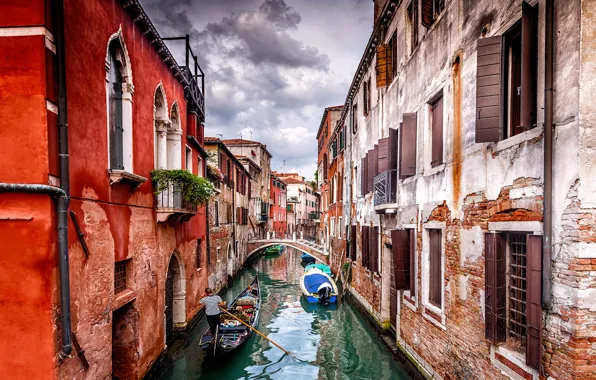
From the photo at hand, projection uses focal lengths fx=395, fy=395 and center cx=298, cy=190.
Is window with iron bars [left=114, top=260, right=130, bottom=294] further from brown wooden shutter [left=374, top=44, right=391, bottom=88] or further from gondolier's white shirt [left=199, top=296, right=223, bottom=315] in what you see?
brown wooden shutter [left=374, top=44, right=391, bottom=88]

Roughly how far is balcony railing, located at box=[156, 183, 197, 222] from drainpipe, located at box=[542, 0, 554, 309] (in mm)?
6400

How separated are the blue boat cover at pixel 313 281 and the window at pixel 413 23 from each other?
981cm

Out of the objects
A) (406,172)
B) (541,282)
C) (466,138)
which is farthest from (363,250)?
(541,282)

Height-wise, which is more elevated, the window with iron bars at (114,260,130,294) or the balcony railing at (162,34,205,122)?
the balcony railing at (162,34,205,122)

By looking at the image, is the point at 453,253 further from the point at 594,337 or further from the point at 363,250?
the point at 363,250

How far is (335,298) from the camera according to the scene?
15.0 m

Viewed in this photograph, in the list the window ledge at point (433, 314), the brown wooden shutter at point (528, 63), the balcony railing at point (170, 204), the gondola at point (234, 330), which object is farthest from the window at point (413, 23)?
the gondola at point (234, 330)

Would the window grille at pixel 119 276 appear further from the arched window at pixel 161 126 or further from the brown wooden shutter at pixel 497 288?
the brown wooden shutter at pixel 497 288

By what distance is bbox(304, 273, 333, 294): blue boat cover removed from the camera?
15289mm

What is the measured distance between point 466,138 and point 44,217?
5.23m

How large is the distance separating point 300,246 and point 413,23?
16.8 m

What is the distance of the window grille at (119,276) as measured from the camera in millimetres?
6297

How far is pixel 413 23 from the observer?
7922mm

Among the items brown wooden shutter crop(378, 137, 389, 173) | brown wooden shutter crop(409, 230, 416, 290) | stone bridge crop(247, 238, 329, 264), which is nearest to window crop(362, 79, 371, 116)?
brown wooden shutter crop(378, 137, 389, 173)
